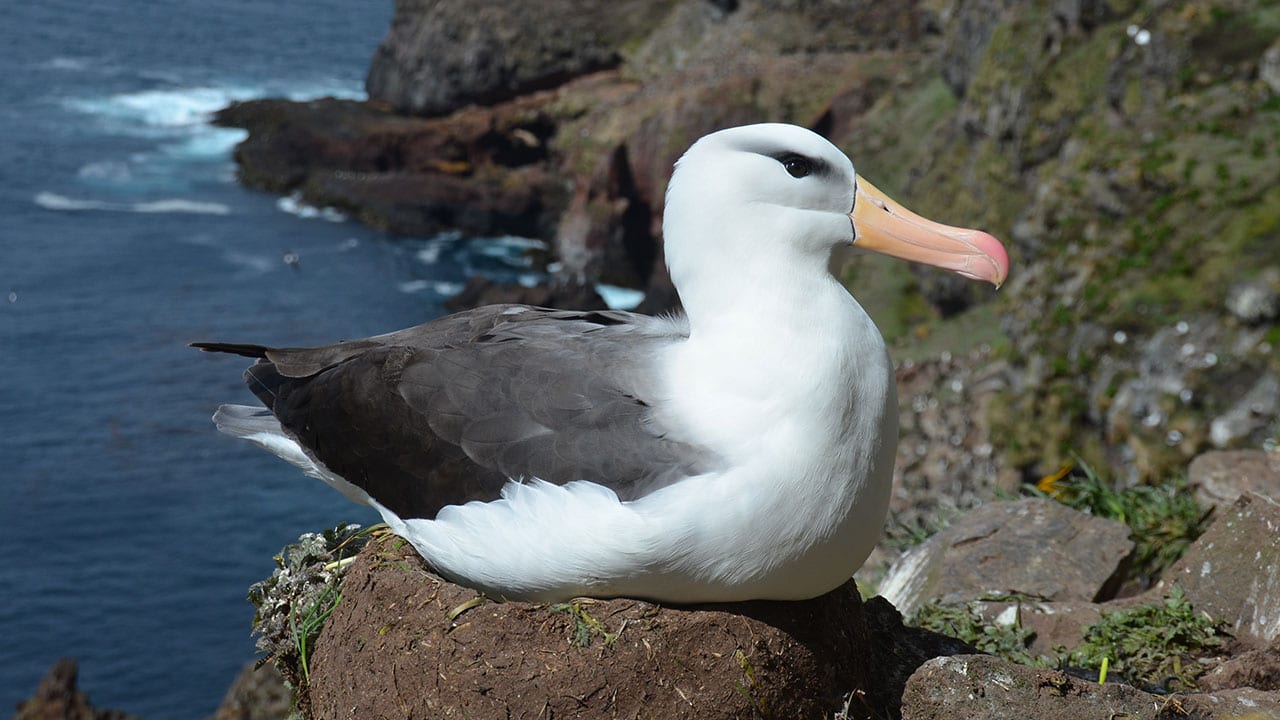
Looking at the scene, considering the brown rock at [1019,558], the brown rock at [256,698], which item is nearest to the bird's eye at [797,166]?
the brown rock at [1019,558]

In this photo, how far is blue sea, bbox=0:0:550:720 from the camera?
1028 inches

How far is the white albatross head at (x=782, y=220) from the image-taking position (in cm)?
401

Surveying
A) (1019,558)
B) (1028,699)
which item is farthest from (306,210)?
(1028,699)

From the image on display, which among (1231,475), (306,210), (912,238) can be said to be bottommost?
(306,210)

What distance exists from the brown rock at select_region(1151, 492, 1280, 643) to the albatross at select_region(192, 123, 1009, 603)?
6.96 feet

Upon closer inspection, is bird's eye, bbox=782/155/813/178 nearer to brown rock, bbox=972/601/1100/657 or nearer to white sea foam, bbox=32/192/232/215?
brown rock, bbox=972/601/1100/657

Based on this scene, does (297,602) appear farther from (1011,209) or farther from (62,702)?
(1011,209)

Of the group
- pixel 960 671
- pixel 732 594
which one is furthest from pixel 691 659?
pixel 960 671

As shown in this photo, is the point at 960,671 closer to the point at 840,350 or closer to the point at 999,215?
the point at 840,350

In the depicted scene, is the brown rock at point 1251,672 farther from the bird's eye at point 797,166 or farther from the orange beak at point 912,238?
the bird's eye at point 797,166

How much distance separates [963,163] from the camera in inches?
1141

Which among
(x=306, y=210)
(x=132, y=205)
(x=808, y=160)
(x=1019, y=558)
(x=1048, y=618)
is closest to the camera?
(x=808, y=160)

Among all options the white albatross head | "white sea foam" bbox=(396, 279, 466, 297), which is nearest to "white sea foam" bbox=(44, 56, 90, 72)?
"white sea foam" bbox=(396, 279, 466, 297)

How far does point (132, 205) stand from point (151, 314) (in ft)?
44.5
